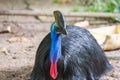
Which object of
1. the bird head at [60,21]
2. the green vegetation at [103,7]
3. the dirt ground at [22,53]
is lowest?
the dirt ground at [22,53]

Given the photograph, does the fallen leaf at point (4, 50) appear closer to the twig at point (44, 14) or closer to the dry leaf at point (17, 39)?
the dry leaf at point (17, 39)

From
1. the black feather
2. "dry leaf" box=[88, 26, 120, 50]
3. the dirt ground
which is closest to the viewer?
the black feather

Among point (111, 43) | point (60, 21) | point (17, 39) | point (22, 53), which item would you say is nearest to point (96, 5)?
point (17, 39)

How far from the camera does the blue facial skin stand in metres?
3.34

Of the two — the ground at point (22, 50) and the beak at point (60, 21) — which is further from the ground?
the beak at point (60, 21)

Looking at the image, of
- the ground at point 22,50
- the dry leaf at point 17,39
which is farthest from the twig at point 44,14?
the dry leaf at point 17,39

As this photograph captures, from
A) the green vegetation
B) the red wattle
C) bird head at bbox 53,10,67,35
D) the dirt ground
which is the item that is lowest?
the dirt ground

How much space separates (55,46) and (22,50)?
6.53 feet

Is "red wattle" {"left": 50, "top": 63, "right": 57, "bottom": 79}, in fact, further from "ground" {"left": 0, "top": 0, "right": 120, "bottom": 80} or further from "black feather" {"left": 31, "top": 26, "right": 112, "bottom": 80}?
"ground" {"left": 0, "top": 0, "right": 120, "bottom": 80}

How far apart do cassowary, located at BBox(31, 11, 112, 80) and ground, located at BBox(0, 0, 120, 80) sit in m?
0.36

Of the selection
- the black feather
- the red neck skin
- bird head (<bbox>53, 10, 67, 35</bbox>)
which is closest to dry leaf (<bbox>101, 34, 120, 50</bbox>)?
the black feather

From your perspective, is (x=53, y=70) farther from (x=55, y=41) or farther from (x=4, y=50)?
(x=4, y=50)

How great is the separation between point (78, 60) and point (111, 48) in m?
1.56

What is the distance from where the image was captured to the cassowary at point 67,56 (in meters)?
3.38
